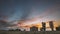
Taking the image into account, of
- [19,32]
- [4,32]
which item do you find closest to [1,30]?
[4,32]

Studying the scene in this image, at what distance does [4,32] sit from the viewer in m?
19.0

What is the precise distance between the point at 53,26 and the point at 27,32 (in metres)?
2.98

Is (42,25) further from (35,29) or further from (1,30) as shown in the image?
(1,30)

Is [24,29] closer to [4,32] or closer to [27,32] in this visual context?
[27,32]

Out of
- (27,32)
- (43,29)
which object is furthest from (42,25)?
(27,32)

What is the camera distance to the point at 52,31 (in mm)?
19281

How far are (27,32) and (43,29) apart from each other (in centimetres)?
179

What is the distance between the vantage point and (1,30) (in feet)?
63.0

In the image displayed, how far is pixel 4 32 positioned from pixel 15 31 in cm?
112

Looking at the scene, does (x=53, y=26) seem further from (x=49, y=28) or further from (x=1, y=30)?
(x=1, y=30)

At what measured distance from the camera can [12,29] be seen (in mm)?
19766

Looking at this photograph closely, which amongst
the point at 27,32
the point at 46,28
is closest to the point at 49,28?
the point at 46,28

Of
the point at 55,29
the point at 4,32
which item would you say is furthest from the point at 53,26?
the point at 4,32

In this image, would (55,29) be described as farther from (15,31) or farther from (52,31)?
(15,31)
